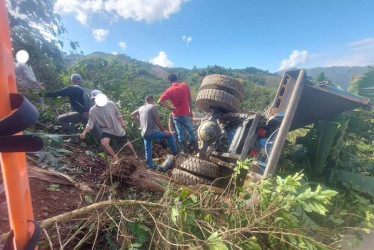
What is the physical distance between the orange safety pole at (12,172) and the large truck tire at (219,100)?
3.41 metres

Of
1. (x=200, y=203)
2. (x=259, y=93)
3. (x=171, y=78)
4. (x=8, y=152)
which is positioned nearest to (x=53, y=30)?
(x=171, y=78)

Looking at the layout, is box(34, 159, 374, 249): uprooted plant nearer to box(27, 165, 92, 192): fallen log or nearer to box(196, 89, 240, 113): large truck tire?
box(27, 165, 92, 192): fallen log

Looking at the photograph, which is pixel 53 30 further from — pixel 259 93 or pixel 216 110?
pixel 259 93

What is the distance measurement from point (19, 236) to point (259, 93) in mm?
58792

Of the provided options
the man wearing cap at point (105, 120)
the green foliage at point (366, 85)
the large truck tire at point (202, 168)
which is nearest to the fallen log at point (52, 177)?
the large truck tire at point (202, 168)

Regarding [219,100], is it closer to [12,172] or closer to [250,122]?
[250,122]

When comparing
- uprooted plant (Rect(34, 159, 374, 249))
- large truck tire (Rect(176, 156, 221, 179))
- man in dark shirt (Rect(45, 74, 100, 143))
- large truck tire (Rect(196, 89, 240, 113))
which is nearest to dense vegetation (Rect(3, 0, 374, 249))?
uprooted plant (Rect(34, 159, 374, 249))

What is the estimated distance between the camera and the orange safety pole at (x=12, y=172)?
61cm

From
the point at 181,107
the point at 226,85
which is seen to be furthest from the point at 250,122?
the point at 181,107

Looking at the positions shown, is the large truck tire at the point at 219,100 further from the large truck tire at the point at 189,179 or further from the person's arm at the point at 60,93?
the person's arm at the point at 60,93

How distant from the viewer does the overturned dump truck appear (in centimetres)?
267

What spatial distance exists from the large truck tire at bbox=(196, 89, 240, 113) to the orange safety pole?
11.2 feet

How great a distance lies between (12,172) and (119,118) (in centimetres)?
440

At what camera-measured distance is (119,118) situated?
195 inches
